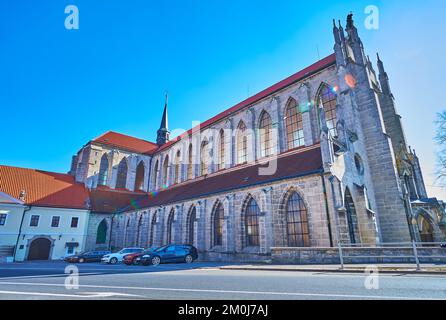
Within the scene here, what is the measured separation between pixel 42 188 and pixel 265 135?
26195mm

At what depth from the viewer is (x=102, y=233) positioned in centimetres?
3012

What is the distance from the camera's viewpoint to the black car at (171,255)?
15430 millimetres

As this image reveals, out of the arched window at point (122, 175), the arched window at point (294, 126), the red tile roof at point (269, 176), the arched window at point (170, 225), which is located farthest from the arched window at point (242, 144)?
the arched window at point (122, 175)

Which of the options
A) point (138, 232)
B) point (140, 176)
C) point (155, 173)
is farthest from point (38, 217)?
point (155, 173)

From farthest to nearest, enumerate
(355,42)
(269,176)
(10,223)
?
(10,223)
(355,42)
(269,176)

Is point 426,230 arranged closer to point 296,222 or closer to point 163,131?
point 296,222

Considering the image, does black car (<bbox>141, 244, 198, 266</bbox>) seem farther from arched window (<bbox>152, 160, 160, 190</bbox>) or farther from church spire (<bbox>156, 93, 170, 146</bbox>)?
church spire (<bbox>156, 93, 170, 146</bbox>)

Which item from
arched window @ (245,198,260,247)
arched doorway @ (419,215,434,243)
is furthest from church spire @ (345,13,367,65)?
arched window @ (245,198,260,247)

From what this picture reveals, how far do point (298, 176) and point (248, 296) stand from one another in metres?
11.0

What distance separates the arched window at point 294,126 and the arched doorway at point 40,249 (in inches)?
1055

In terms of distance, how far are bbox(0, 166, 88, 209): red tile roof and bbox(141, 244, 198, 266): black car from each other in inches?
693
